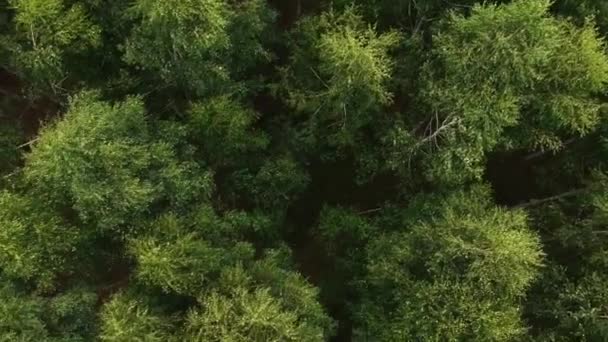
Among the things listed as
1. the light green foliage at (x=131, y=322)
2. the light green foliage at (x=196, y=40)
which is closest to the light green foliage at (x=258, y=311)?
the light green foliage at (x=131, y=322)

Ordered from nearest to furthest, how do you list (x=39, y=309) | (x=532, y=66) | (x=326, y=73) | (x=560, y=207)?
(x=39, y=309) < (x=532, y=66) < (x=326, y=73) < (x=560, y=207)

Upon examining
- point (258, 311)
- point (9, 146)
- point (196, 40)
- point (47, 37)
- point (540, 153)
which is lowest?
point (540, 153)

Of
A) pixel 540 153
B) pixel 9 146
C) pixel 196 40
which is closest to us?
pixel 196 40

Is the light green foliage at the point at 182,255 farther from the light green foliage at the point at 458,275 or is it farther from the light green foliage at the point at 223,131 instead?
the light green foliage at the point at 458,275

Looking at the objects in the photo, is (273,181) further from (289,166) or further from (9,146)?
(9,146)

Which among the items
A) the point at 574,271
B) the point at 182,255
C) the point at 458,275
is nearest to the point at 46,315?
the point at 182,255

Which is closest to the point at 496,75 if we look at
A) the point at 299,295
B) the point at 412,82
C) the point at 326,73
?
the point at 412,82

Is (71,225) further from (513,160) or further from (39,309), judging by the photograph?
(513,160)
